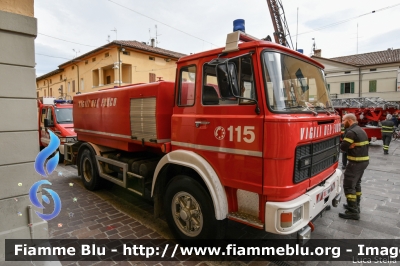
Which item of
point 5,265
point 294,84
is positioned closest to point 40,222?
point 5,265

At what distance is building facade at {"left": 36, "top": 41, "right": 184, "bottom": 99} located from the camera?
24156 mm

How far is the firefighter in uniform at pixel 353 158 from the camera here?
4211 millimetres

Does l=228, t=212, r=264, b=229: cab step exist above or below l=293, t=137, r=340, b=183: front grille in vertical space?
below

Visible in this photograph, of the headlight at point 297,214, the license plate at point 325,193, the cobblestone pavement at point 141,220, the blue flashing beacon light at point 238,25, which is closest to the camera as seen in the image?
the headlight at point 297,214

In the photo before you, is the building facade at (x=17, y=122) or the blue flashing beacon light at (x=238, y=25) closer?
the building facade at (x=17, y=122)

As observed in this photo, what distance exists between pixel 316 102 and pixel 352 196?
7.02 feet

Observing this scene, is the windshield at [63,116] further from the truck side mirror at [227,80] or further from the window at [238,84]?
the truck side mirror at [227,80]

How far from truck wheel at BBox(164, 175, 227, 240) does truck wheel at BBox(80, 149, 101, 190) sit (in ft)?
9.44

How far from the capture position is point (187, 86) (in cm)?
353

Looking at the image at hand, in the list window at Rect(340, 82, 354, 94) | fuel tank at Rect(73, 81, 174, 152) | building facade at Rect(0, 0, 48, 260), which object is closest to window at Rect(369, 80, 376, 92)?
window at Rect(340, 82, 354, 94)

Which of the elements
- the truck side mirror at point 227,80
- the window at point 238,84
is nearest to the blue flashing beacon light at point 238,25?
the window at point 238,84

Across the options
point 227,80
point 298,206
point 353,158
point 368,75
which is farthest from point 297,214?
point 368,75

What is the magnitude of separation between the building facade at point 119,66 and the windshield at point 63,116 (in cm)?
1426

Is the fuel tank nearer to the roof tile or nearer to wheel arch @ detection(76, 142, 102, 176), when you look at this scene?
wheel arch @ detection(76, 142, 102, 176)
